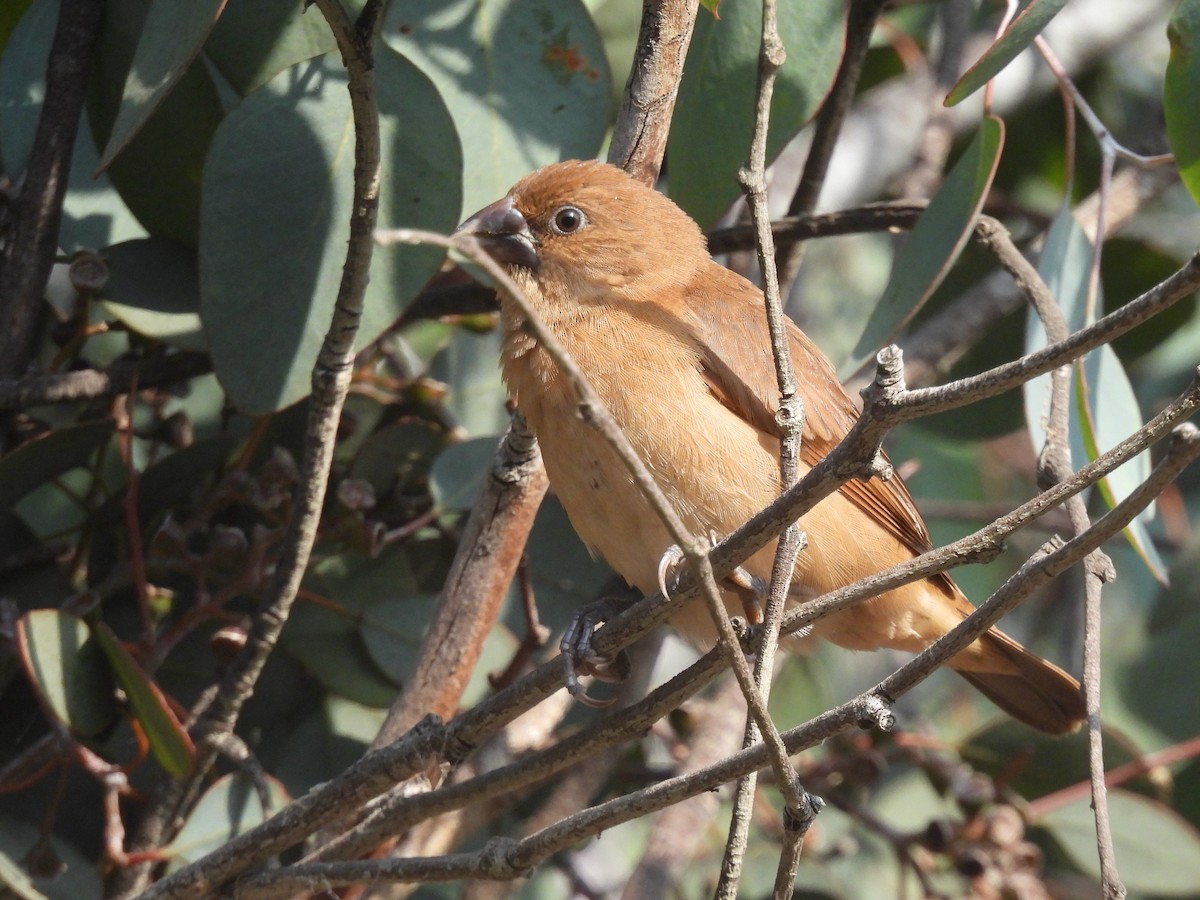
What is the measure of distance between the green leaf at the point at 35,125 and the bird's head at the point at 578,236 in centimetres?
84

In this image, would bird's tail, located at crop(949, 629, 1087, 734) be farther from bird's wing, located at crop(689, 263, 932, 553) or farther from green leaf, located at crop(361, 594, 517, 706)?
green leaf, located at crop(361, 594, 517, 706)

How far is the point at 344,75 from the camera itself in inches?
108

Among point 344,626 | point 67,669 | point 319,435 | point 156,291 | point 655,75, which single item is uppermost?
point 655,75

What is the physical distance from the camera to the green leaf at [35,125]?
283 cm

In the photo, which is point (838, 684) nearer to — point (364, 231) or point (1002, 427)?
point (1002, 427)

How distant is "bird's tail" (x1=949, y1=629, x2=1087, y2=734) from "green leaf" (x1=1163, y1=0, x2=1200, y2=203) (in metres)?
1.22

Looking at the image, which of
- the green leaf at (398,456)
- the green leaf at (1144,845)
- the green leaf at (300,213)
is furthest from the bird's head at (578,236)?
the green leaf at (1144,845)

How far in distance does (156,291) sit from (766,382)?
1.30m

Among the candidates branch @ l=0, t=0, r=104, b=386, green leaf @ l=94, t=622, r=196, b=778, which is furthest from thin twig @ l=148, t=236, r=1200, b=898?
branch @ l=0, t=0, r=104, b=386

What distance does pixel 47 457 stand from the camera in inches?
109

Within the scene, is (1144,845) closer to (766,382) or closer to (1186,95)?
(766,382)

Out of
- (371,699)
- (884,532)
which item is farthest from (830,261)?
(371,699)

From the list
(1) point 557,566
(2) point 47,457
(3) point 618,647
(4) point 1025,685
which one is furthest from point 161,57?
(4) point 1025,685

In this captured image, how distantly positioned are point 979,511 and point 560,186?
7.12 feet
